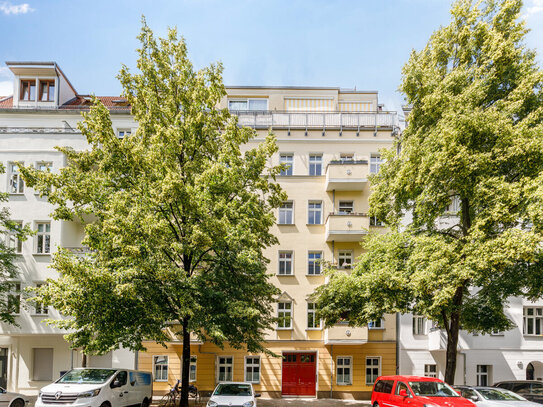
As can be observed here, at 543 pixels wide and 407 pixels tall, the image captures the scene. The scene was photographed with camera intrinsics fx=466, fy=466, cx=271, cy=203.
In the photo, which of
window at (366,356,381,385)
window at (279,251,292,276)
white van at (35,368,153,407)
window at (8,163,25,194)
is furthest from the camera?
window at (279,251,292,276)

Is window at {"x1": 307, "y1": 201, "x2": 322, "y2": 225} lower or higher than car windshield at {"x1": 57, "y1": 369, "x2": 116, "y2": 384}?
higher

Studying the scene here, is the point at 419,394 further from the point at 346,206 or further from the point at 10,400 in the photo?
the point at 10,400

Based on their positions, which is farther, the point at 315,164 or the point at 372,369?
the point at 315,164

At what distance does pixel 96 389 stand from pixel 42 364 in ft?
41.7

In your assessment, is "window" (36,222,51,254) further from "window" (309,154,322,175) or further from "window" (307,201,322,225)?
"window" (309,154,322,175)

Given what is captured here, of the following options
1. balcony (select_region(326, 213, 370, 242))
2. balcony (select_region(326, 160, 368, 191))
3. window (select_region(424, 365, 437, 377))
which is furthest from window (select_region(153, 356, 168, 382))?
window (select_region(424, 365, 437, 377))

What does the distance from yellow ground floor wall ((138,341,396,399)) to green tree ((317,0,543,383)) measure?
5.99 metres

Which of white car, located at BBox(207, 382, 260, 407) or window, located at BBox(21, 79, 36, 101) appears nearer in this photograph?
white car, located at BBox(207, 382, 260, 407)

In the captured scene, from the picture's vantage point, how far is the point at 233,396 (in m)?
15.8

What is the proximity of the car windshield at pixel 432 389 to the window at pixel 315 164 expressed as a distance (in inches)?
566

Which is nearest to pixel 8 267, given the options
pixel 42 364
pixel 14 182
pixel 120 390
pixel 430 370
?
pixel 14 182

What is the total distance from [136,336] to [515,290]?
14034mm

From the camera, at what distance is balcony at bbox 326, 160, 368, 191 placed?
25.4 metres

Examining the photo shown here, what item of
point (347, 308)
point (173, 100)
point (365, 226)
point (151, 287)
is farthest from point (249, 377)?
point (173, 100)
